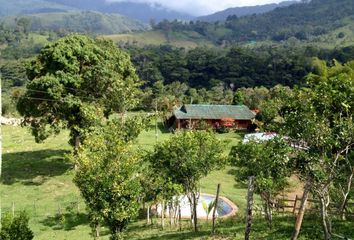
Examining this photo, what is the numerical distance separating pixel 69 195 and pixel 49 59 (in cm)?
1176

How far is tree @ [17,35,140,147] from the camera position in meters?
35.0

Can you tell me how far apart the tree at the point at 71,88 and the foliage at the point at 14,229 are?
15.7 metres

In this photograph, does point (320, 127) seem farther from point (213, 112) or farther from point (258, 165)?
point (213, 112)

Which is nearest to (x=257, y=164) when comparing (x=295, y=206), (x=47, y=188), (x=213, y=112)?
(x=295, y=206)

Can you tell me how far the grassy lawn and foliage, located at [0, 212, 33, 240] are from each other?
11.5 ft

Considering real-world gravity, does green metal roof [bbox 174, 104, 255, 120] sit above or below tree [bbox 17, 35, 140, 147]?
below

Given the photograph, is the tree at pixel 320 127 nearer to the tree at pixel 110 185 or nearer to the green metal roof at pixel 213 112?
the tree at pixel 110 185

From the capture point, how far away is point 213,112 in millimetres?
65375

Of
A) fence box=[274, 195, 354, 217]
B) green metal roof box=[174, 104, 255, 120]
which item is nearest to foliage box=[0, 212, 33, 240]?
fence box=[274, 195, 354, 217]

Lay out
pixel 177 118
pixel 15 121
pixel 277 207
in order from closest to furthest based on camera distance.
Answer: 1. pixel 277 207
2. pixel 177 118
3. pixel 15 121

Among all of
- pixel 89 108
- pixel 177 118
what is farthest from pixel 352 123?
pixel 177 118

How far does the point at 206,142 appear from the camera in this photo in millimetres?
23250

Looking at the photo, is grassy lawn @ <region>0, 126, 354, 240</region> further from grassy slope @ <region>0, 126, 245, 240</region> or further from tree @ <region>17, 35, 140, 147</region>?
tree @ <region>17, 35, 140, 147</region>

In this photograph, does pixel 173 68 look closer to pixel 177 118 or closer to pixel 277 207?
pixel 177 118
